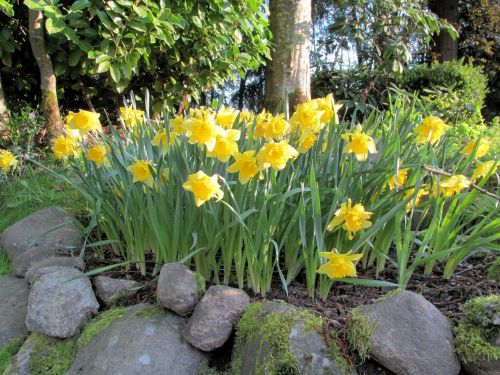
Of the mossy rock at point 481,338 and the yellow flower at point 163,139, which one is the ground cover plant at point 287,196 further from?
the mossy rock at point 481,338

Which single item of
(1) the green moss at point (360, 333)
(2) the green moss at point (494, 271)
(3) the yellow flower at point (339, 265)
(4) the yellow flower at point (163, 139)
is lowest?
(2) the green moss at point (494, 271)

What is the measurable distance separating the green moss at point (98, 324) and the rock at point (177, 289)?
0.21 meters

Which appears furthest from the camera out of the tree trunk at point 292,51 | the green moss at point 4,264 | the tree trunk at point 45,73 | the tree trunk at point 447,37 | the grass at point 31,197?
the tree trunk at point 447,37

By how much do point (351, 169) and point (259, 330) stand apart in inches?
27.8

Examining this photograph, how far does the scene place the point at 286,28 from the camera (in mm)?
3936

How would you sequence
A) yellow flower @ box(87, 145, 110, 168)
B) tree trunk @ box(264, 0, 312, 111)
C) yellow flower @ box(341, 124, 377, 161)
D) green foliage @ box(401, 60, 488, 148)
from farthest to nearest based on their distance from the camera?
green foliage @ box(401, 60, 488, 148) < tree trunk @ box(264, 0, 312, 111) < yellow flower @ box(87, 145, 110, 168) < yellow flower @ box(341, 124, 377, 161)

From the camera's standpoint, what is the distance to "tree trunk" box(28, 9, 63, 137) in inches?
144

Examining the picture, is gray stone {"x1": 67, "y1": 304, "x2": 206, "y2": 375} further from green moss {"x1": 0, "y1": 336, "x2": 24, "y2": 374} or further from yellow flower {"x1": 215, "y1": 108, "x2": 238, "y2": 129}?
yellow flower {"x1": 215, "y1": 108, "x2": 238, "y2": 129}

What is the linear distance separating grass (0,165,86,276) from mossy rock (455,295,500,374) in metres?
2.23

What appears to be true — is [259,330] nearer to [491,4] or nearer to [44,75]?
[44,75]

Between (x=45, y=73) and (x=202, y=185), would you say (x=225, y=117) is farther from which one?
(x=45, y=73)

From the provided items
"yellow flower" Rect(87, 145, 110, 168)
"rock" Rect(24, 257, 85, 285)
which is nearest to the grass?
"rock" Rect(24, 257, 85, 285)

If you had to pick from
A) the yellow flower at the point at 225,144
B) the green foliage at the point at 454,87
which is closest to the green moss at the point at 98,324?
the yellow flower at the point at 225,144

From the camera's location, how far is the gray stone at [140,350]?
1.46 metres
